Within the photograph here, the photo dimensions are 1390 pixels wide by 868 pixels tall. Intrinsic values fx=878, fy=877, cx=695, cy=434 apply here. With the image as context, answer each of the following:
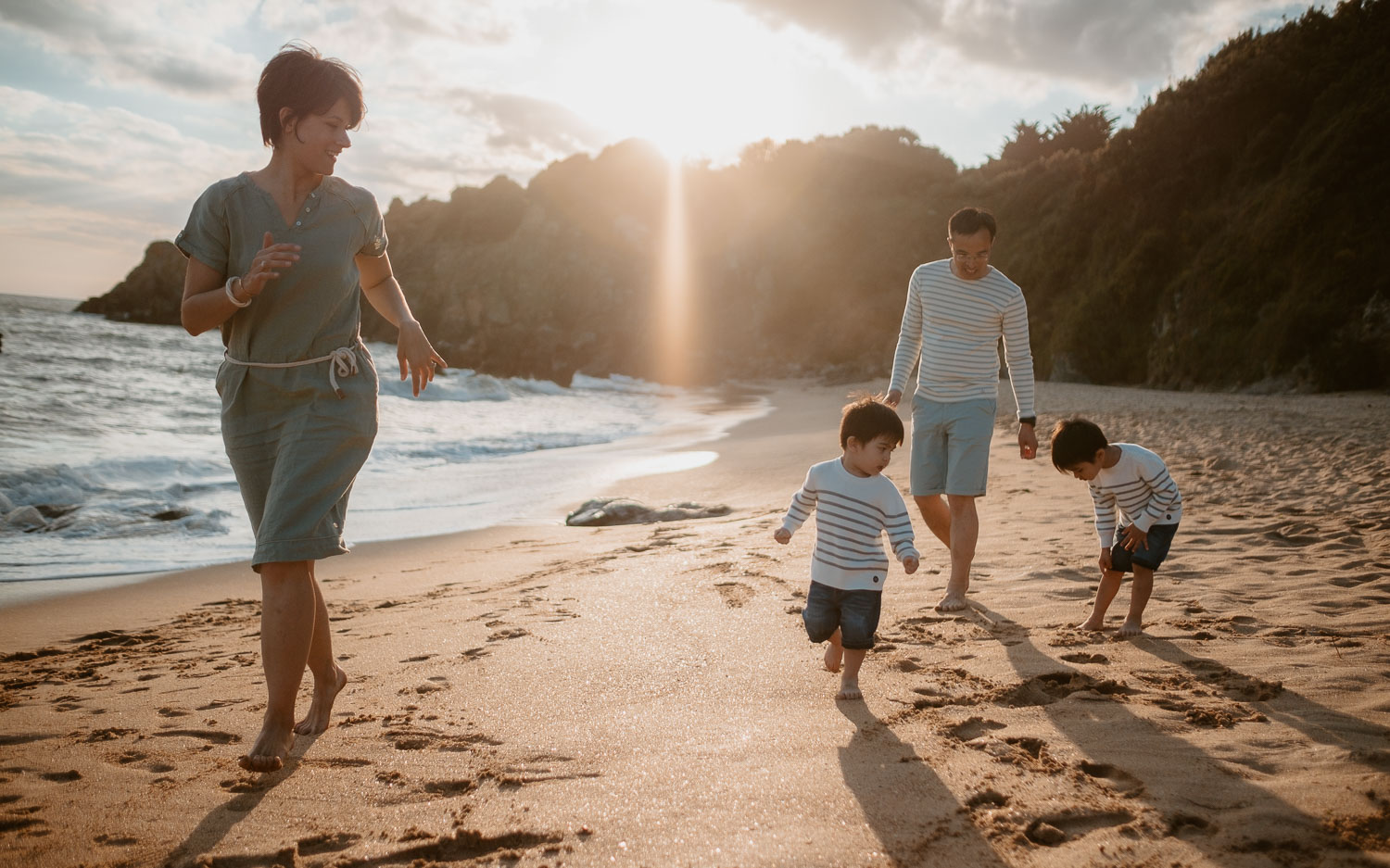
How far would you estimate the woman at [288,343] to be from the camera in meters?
2.42

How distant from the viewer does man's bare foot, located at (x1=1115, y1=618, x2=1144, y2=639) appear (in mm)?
3404

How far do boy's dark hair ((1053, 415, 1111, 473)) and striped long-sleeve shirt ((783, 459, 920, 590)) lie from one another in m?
0.88

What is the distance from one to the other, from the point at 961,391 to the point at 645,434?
11.3 meters

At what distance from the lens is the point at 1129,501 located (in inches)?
138

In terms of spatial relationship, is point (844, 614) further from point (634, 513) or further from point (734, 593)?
point (634, 513)

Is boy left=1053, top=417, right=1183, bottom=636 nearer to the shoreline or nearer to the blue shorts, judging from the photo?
the blue shorts

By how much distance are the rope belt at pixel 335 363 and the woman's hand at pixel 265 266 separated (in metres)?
0.22

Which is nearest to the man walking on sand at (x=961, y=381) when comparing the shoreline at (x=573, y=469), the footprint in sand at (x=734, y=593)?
the footprint in sand at (x=734, y=593)

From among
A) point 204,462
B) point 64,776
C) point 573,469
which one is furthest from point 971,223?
point 204,462

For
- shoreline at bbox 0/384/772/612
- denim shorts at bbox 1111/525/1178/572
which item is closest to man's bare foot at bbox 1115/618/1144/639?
denim shorts at bbox 1111/525/1178/572

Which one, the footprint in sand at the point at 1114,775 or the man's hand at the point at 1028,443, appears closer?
the footprint in sand at the point at 1114,775

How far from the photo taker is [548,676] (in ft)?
10.4

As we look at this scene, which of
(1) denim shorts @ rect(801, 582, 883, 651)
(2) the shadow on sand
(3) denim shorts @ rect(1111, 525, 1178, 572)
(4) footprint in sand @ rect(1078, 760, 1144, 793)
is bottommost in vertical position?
(2) the shadow on sand

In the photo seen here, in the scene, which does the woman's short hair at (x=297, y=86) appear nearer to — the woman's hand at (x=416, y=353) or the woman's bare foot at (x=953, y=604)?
the woman's hand at (x=416, y=353)
